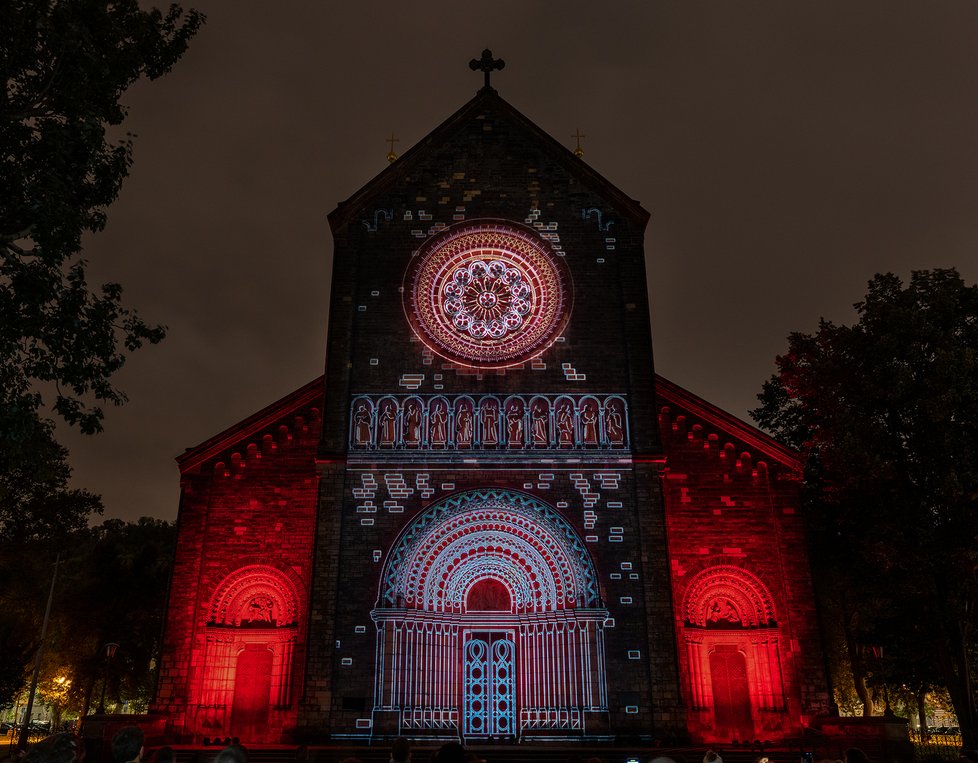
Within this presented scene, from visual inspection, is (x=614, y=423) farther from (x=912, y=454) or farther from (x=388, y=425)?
(x=912, y=454)

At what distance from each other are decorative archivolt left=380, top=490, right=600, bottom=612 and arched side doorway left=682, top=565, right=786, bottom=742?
3.31 metres

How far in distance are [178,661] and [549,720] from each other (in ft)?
31.0

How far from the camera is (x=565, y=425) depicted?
20.3 metres

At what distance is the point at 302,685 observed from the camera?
19.0 metres

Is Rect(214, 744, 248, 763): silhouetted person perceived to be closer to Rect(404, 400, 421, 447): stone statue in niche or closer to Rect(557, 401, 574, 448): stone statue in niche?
Rect(404, 400, 421, 447): stone statue in niche

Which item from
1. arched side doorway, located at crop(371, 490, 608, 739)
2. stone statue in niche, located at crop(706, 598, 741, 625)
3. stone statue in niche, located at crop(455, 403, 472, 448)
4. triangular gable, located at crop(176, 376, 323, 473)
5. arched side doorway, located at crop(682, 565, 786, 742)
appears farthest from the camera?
triangular gable, located at crop(176, 376, 323, 473)

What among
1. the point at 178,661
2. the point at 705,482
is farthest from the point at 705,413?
the point at 178,661

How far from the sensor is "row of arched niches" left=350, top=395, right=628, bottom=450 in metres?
20.1

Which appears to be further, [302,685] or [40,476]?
[302,685]

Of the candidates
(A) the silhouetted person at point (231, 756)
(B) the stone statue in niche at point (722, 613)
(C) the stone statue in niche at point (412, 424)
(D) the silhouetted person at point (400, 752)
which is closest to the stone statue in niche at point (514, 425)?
(C) the stone statue in niche at point (412, 424)

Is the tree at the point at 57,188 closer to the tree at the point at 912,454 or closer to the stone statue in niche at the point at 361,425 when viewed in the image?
the stone statue in niche at the point at 361,425

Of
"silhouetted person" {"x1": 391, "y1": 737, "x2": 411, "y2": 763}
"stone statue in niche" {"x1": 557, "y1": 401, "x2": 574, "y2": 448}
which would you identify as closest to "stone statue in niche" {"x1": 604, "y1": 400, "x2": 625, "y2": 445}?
"stone statue in niche" {"x1": 557, "y1": 401, "x2": 574, "y2": 448}

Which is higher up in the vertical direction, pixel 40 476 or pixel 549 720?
pixel 40 476

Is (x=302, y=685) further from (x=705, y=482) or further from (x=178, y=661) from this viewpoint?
(x=705, y=482)
